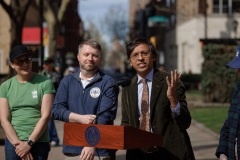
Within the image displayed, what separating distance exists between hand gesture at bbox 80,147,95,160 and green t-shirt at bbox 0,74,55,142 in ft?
2.88

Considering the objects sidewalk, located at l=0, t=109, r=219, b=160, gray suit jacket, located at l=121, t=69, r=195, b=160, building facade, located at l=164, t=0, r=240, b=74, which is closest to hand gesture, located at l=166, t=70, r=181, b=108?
gray suit jacket, located at l=121, t=69, r=195, b=160

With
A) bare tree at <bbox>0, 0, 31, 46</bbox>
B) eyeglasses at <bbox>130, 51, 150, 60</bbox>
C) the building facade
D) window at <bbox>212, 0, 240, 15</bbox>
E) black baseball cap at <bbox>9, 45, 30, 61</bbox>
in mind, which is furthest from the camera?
window at <bbox>212, 0, 240, 15</bbox>

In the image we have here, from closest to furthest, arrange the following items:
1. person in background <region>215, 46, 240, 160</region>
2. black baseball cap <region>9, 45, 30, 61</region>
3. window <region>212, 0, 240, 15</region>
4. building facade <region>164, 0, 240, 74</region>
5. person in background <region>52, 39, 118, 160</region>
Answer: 1. person in background <region>215, 46, 240, 160</region>
2. person in background <region>52, 39, 118, 160</region>
3. black baseball cap <region>9, 45, 30, 61</region>
4. building facade <region>164, 0, 240, 74</region>
5. window <region>212, 0, 240, 15</region>

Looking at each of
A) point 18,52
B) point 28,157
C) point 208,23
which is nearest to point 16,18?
point 18,52

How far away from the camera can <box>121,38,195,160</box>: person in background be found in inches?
226

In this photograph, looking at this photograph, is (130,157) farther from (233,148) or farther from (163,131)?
(233,148)

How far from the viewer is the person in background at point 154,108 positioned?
575 centimetres

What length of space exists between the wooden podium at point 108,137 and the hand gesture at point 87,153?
172 millimetres

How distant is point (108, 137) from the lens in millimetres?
5238

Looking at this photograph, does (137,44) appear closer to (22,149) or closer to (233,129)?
(233,129)

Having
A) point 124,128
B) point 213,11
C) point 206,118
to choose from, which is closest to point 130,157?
point 124,128

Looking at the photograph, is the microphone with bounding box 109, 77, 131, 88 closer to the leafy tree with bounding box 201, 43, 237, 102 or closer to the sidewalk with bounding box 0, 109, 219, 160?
the sidewalk with bounding box 0, 109, 219, 160

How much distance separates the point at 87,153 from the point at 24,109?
3.44 feet

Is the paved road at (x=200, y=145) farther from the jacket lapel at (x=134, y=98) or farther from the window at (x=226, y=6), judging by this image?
the window at (x=226, y=6)
